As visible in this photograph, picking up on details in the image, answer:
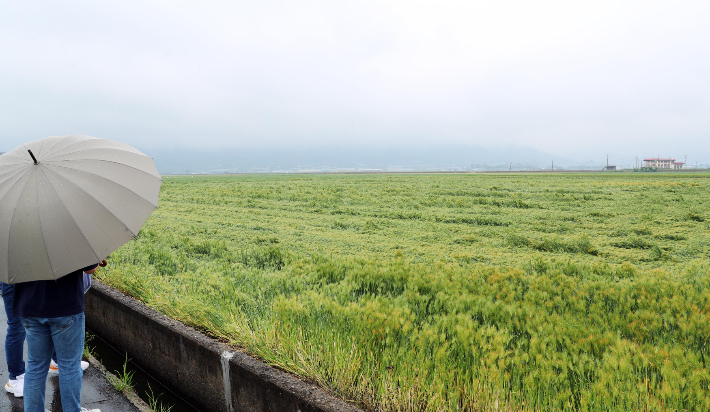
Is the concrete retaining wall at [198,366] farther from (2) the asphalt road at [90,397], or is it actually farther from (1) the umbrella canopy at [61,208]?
(1) the umbrella canopy at [61,208]

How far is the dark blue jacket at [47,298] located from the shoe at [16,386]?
1.46 metres

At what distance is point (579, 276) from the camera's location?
616cm

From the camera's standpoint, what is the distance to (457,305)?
4652 mm

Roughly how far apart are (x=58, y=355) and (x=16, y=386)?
51.1 inches

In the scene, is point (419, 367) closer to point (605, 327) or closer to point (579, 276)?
point (605, 327)

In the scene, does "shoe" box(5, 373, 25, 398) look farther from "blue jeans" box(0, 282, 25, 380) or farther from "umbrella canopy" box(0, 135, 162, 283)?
"umbrella canopy" box(0, 135, 162, 283)

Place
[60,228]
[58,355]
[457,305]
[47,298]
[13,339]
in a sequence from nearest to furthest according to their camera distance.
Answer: [60,228] → [47,298] → [58,355] → [13,339] → [457,305]

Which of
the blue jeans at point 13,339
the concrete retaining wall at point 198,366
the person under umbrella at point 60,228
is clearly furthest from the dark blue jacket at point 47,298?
the concrete retaining wall at point 198,366

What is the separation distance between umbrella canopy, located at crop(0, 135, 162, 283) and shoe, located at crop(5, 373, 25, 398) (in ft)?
6.11

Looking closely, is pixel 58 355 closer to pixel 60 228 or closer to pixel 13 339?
pixel 60 228

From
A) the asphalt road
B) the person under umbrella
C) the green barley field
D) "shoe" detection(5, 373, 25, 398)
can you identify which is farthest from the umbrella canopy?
"shoe" detection(5, 373, 25, 398)

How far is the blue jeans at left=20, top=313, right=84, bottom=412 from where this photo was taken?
2994mm

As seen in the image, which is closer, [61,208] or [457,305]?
[61,208]

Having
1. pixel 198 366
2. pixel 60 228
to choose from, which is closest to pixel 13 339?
pixel 198 366
